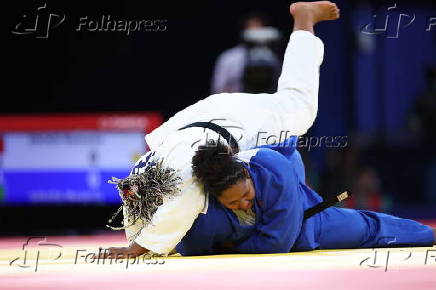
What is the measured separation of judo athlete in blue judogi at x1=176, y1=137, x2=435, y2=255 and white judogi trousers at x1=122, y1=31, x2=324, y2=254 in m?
0.08

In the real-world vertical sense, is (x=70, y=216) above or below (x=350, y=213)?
below

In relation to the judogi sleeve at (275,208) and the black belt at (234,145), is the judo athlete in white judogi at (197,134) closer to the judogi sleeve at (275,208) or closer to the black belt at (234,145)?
the black belt at (234,145)

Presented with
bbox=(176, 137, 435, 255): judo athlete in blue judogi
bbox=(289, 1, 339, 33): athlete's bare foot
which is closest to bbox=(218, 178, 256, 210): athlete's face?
bbox=(176, 137, 435, 255): judo athlete in blue judogi

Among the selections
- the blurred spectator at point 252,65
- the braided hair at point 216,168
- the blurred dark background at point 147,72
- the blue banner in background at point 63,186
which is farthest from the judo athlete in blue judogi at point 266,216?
the blue banner in background at point 63,186

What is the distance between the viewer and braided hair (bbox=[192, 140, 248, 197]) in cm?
386

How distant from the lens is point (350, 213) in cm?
452

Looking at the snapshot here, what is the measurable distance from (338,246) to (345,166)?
184 inches

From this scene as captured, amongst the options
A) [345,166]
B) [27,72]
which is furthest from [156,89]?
[345,166]

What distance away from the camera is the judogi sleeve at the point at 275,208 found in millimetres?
4059

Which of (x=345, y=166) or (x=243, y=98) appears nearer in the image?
(x=243, y=98)

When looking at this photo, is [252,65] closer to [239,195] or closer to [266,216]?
[266,216]

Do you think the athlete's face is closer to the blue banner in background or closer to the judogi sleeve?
the judogi sleeve

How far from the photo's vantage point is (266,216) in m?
4.09

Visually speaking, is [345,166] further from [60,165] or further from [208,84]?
[60,165]
